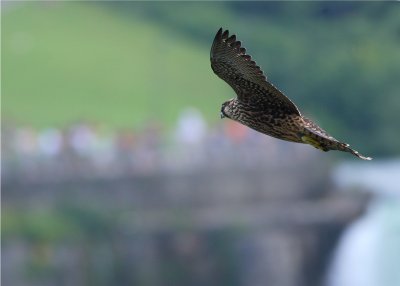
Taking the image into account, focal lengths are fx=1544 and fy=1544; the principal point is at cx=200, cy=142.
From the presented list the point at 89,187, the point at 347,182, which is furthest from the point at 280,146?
the point at 89,187

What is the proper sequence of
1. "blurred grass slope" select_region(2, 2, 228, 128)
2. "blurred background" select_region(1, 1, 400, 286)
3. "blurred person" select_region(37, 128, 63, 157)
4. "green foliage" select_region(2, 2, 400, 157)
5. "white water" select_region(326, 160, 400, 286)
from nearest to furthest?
"green foliage" select_region(2, 2, 400, 157)
"white water" select_region(326, 160, 400, 286)
"blurred background" select_region(1, 1, 400, 286)
"blurred person" select_region(37, 128, 63, 157)
"blurred grass slope" select_region(2, 2, 228, 128)

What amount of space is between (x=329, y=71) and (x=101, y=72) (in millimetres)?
6137

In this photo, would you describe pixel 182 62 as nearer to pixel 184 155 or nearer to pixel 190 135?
pixel 190 135

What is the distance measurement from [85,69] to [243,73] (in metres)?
28.8

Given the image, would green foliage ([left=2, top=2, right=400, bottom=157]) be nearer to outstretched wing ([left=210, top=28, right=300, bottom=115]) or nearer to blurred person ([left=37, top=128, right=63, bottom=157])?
blurred person ([left=37, top=128, right=63, bottom=157])

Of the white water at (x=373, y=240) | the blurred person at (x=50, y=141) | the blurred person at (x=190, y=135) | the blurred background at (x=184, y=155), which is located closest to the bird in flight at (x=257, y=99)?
the blurred background at (x=184, y=155)

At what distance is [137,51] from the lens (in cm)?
3678

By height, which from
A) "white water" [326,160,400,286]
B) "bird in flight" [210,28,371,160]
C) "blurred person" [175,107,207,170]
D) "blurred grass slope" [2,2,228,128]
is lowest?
"bird in flight" [210,28,371,160]

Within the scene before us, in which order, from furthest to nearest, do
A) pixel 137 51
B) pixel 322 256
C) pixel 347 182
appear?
pixel 137 51
pixel 347 182
pixel 322 256

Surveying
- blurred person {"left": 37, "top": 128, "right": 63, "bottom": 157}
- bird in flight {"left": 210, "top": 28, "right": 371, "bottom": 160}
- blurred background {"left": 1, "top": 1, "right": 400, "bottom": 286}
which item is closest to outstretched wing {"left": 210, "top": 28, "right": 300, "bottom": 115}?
bird in flight {"left": 210, "top": 28, "right": 371, "bottom": 160}

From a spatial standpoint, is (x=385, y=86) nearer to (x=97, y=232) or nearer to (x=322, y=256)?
(x=322, y=256)

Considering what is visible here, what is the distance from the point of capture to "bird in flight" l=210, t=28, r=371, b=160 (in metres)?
9.51

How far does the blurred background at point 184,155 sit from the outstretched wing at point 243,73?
1885 centimetres

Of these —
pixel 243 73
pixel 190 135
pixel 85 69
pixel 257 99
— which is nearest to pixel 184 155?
pixel 190 135
